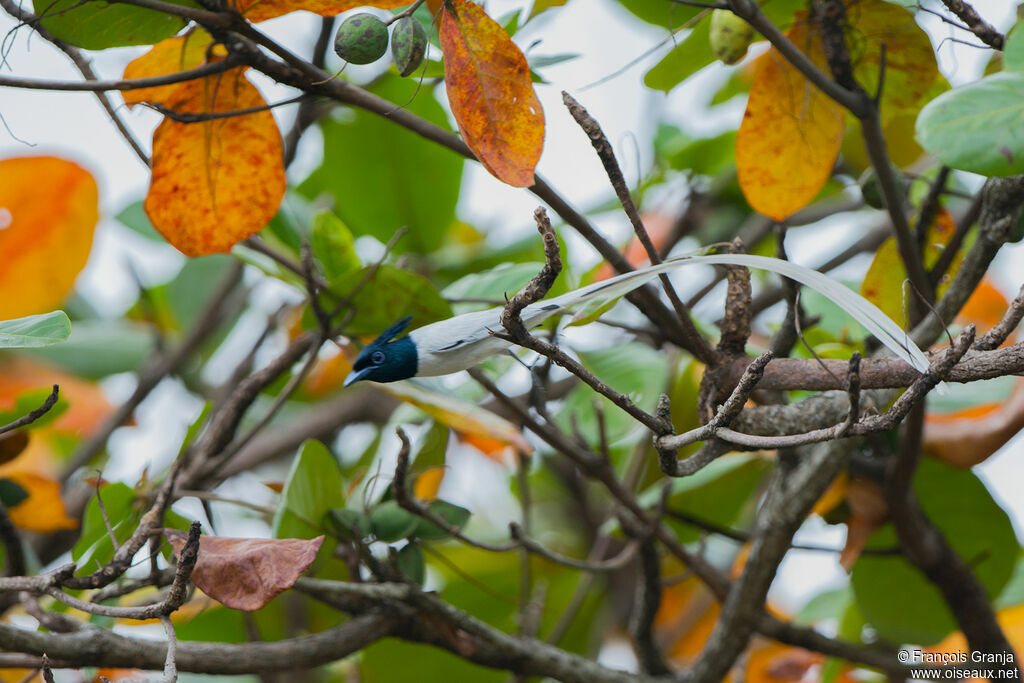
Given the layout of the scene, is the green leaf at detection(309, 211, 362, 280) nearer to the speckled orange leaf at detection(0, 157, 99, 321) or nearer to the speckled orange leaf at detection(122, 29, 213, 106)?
the speckled orange leaf at detection(122, 29, 213, 106)

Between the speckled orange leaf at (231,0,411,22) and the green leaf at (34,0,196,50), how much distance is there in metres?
0.03

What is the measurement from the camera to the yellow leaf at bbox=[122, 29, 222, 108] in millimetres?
661

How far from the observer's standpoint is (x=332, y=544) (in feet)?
2.46

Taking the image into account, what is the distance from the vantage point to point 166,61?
67 centimetres

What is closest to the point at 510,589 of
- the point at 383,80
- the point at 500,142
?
the point at 383,80

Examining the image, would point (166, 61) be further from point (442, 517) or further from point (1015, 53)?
point (1015, 53)

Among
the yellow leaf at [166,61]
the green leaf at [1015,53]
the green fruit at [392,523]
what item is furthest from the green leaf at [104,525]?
the green leaf at [1015,53]

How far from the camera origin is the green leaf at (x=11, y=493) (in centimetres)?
75

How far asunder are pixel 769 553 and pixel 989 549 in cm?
29

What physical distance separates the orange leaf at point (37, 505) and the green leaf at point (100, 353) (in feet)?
1.58

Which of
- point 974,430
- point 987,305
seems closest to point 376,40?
point 974,430

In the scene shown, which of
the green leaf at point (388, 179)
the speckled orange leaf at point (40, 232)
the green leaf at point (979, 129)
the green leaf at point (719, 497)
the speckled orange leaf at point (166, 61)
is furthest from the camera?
the green leaf at point (388, 179)

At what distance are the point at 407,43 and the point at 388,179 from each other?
25.6 inches

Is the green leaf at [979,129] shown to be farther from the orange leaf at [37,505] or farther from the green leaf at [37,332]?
the orange leaf at [37,505]
